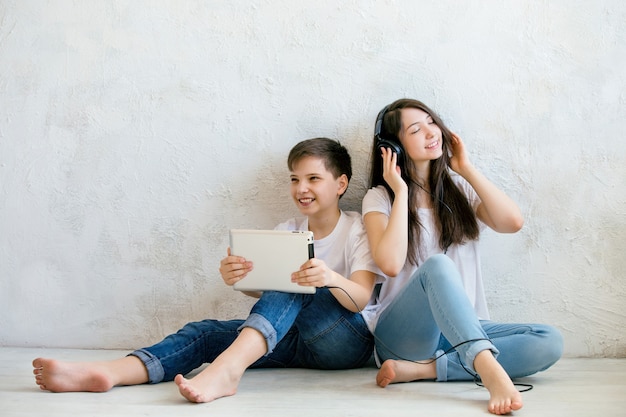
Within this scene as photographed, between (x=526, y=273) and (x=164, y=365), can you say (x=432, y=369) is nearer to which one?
(x=526, y=273)

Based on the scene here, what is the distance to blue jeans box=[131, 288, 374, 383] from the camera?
1.90 meters

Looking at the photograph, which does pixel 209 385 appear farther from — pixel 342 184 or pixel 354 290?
pixel 342 184

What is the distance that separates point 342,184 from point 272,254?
0.39 m

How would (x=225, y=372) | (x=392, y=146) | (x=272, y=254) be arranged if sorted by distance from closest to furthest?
(x=225, y=372) → (x=272, y=254) → (x=392, y=146)

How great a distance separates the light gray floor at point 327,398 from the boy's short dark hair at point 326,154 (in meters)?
0.56

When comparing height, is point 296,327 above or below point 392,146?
below

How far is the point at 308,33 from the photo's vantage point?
2271mm

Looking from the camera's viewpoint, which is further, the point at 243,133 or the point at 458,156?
the point at 243,133

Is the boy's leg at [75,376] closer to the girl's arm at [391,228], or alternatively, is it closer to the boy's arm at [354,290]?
the boy's arm at [354,290]

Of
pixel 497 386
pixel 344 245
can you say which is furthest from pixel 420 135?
pixel 497 386

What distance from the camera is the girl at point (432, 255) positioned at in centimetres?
183

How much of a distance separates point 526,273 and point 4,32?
1.72 meters

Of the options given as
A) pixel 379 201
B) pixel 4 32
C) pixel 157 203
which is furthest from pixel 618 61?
pixel 4 32

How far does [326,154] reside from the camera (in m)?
2.16
